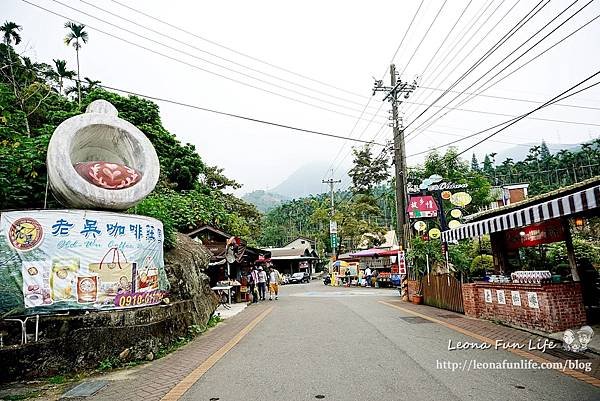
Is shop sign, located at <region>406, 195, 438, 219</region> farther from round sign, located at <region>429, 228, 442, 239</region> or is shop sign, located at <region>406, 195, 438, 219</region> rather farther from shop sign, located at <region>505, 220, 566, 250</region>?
shop sign, located at <region>505, 220, 566, 250</region>

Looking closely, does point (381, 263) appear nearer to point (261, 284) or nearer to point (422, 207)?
point (261, 284)

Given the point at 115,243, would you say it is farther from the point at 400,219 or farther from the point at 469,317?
the point at 400,219

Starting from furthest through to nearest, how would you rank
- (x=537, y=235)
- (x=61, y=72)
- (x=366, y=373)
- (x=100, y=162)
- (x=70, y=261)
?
(x=61, y=72), (x=537, y=235), (x=100, y=162), (x=70, y=261), (x=366, y=373)

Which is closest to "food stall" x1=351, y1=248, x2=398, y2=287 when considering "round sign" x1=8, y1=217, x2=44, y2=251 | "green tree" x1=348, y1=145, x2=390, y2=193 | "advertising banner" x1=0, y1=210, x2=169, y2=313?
"green tree" x1=348, y1=145, x2=390, y2=193

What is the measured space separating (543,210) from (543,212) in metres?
0.04

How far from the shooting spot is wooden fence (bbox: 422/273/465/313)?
41.9ft

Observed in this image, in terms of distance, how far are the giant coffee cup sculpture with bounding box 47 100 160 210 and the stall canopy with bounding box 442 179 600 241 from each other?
8446mm

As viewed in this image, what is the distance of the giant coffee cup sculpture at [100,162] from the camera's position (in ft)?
25.5

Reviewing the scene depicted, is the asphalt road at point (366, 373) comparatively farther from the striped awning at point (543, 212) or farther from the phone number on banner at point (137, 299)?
the striped awning at point (543, 212)

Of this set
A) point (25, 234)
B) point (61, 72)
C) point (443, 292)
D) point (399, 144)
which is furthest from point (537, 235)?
point (61, 72)

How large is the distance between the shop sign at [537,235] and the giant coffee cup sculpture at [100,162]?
11048mm

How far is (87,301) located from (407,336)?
22.2ft

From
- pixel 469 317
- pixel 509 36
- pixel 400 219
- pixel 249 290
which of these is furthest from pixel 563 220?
pixel 249 290

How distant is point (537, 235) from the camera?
1187cm
